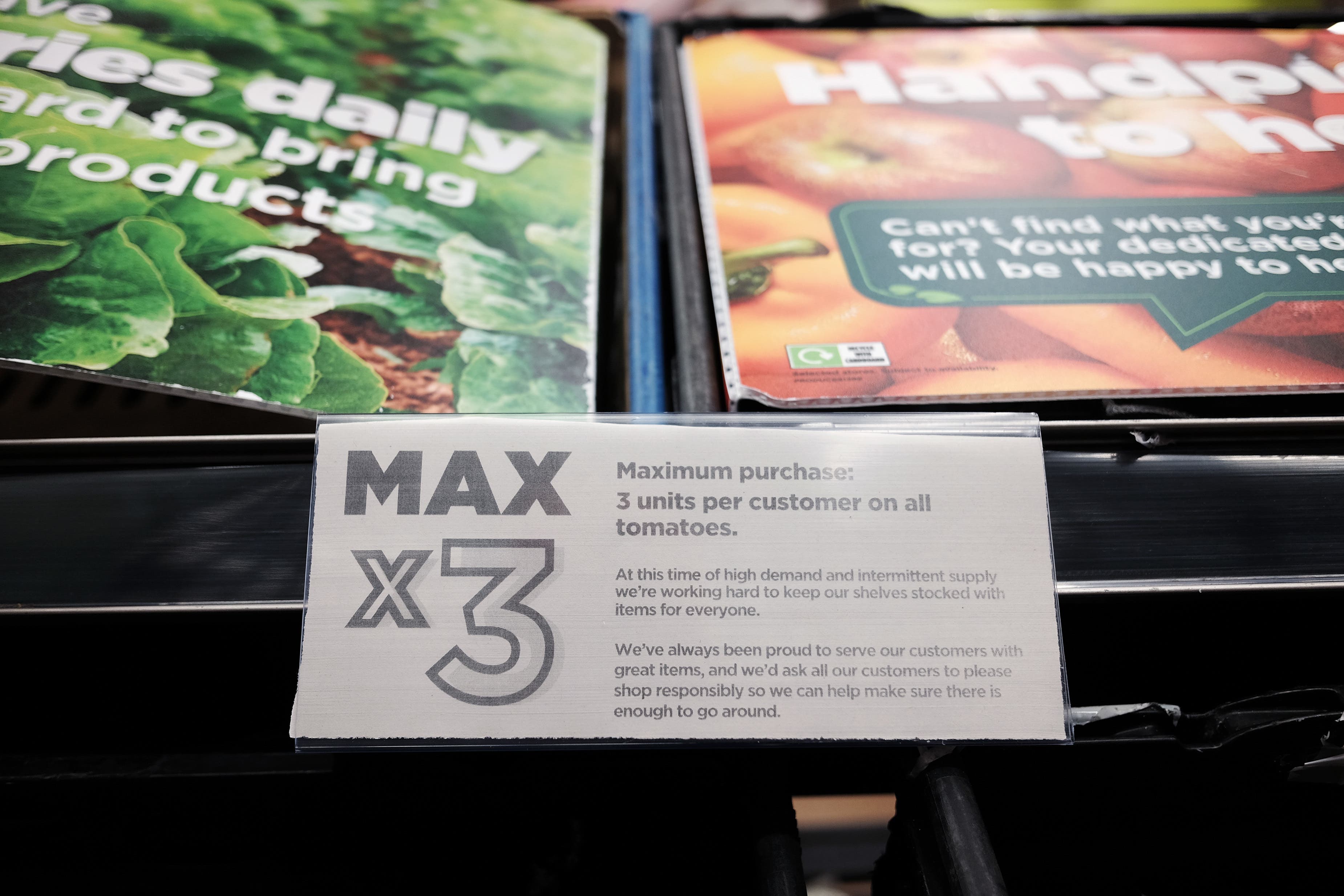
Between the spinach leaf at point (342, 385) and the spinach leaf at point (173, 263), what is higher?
the spinach leaf at point (173, 263)

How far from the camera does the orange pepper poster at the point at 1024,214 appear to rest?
56 cm

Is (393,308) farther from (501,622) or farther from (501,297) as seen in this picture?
(501,622)

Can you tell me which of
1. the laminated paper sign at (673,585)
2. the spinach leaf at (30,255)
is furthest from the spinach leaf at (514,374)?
the spinach leaf at (30,255)

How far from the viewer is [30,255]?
56cm

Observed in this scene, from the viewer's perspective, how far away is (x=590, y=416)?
46 centimetres

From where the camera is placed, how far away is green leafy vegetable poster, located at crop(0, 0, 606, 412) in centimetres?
54

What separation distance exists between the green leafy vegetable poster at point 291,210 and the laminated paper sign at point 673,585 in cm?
11

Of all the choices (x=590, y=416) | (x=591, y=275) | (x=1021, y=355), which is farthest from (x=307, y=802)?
(x=1021, y=355)

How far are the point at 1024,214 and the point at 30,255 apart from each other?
0.76m

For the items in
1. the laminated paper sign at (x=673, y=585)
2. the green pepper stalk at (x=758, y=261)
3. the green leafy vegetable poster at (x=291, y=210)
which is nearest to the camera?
the laminated paper sign at (x=673, y=585)

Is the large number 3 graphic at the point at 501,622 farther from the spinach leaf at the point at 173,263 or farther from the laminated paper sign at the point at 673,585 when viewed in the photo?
the spinach leaf at the point at 173,263

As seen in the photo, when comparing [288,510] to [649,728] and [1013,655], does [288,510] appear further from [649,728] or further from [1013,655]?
[1013,655]

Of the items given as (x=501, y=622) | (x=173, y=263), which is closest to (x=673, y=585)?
(x=501, y=622)

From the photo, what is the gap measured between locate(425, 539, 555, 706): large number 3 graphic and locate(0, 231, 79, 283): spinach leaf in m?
0.37
